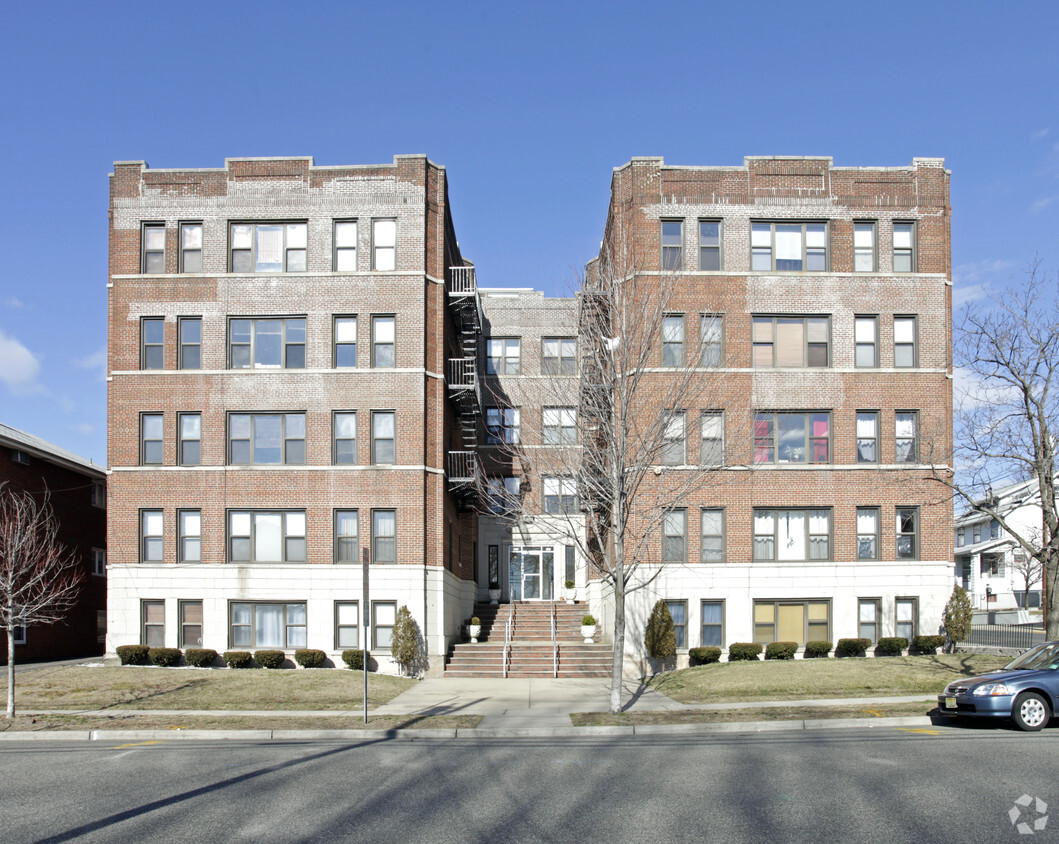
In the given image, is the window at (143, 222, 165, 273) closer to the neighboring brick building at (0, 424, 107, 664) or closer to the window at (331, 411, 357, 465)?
the window at (331, 411, 357, 465)

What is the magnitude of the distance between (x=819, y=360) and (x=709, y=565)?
7.42 meters

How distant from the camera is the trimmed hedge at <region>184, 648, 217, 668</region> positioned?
2658 centimetres

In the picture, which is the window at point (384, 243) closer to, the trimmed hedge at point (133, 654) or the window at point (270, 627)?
the window at point (270, 627)

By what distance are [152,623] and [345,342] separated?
34.2 feet

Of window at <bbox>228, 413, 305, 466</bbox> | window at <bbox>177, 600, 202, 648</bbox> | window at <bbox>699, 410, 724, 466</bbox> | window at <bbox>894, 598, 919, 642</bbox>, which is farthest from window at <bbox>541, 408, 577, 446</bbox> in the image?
window at <bbox>177, 600, 202, 648</bbox>

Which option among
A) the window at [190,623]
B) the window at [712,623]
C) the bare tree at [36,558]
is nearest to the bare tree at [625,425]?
the window at [712,623]

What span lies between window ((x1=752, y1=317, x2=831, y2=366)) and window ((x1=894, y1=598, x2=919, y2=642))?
7791 millimetres

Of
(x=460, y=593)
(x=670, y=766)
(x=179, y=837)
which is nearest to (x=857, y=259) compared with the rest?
(x=460, y=593)

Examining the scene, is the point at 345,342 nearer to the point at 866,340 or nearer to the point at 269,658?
the point at 269,658

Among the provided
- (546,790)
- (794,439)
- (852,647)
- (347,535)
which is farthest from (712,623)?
(546,790)

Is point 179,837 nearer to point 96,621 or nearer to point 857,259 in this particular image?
point 857,259

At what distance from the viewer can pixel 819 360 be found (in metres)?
28.8

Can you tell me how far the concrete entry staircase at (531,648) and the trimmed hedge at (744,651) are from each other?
3688mm

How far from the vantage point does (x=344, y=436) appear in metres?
28.0
